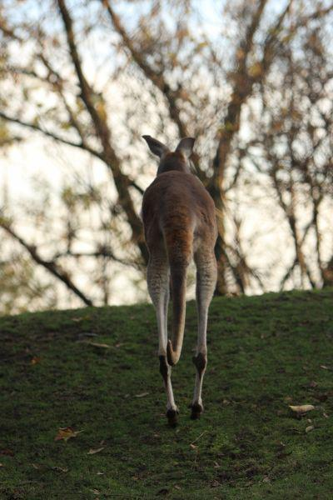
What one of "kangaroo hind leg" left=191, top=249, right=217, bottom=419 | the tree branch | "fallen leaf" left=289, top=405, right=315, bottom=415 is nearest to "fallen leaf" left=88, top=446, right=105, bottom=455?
"kangaroo hind leg" left=191, top=249, right=217, bottom=419

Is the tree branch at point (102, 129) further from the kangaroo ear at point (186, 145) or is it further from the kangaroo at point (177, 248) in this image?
the kangaroo at point (177, 248)

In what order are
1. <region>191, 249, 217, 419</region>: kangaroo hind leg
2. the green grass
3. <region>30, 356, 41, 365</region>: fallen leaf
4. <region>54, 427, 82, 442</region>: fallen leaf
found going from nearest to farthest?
the green grass, <region>191, 249, 217, 419</region>: kangaroo hind leg, <region>54, 427, 82, 442</region>: fallen leaf, <region>30, 356, 41, 365</region>: fallen leaf

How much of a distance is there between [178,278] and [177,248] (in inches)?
9.9

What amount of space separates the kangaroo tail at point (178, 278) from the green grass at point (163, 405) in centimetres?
86

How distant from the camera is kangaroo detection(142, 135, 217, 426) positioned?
6461 millimetres

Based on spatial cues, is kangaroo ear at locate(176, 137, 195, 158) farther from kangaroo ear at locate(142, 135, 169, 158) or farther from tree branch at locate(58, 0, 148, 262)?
tree branch at locate(58, 0, 148, 262)

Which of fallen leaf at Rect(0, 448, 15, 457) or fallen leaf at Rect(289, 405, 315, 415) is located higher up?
fallen leaf at Rect(289, 405, 315, 415)

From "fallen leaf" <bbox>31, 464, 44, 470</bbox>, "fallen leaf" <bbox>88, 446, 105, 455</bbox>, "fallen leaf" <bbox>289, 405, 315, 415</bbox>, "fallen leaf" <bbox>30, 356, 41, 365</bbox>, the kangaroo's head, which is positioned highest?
the kangaroo's head

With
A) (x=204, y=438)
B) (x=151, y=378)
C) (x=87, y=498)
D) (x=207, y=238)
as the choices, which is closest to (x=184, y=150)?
(x=207, y=238)

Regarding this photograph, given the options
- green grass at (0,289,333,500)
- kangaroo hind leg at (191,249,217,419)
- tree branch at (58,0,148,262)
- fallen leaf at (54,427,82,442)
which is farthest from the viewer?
tree branch at (58,0,148,262)

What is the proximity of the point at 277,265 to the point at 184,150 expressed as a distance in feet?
29.2

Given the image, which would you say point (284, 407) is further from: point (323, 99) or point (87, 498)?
point (323, 99)

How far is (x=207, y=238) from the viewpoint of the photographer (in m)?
6.92

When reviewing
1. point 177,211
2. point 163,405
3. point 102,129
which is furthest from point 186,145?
point 102,129
